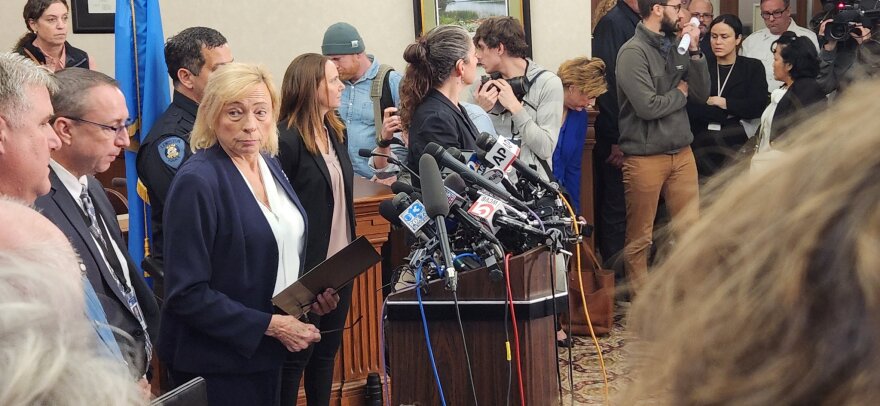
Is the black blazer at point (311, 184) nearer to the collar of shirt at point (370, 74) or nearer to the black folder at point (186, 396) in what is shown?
the collar of shirt at point (370, 74)

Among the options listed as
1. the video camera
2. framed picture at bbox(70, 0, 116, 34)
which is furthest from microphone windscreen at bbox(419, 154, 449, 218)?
framed picture at bbox(70, 0, 116, 34)

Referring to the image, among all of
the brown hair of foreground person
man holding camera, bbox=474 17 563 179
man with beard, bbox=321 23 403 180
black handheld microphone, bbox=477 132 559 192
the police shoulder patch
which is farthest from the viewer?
man with beard, bbox=321 23 403 180

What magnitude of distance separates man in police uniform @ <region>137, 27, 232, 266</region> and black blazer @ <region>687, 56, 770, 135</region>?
10.2 feet

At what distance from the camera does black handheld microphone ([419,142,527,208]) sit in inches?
109

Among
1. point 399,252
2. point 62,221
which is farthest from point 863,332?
point 399,252

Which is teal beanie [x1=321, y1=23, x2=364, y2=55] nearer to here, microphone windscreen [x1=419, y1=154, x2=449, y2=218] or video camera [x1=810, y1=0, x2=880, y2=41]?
video camera [x1=810, y1=0, x2=880, y2=41]

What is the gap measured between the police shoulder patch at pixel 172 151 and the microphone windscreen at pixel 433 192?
4.07 feet

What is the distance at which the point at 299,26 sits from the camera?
598 centimetres

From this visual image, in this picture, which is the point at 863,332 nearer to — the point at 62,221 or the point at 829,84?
the point at 62,221

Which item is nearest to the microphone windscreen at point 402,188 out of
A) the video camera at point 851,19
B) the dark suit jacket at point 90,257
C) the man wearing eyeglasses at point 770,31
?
the dark suit jacket at point 90,257

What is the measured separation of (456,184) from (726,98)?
3.75 meters

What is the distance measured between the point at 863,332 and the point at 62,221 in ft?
7.02

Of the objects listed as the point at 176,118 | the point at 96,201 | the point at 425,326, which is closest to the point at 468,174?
the point at 425,326

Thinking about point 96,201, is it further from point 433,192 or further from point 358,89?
point 358,89
